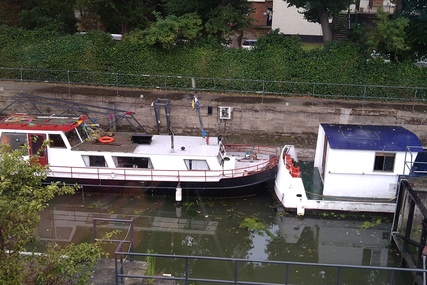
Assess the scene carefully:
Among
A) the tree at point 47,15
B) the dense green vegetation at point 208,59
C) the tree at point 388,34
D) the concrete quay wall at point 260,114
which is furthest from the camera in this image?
the tree at point 47,15

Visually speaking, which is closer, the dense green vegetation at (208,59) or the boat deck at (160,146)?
the boat deck at (160,146)

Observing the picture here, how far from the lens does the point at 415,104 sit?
21734 millimetres

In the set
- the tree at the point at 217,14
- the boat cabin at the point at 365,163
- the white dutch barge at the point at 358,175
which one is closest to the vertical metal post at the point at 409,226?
the white dutch barge at the point at 358,175

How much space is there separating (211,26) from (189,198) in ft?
30.9

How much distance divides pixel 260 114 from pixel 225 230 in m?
6.63

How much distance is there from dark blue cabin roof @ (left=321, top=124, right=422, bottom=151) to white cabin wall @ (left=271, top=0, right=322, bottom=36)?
63.5 feet

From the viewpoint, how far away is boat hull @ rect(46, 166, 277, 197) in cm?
1681

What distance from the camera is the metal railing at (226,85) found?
72.4ft

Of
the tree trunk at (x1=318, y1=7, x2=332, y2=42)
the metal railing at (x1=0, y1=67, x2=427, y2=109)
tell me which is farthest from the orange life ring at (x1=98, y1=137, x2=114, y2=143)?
the tree trunk at (x1=318, y1=7, x2=332, y2=42)

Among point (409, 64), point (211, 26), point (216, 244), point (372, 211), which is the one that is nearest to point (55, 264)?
point (216, 244)

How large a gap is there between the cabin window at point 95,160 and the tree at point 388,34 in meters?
12.3

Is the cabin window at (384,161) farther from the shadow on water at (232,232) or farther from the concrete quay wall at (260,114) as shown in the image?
the concrete quay wall at (260,114)

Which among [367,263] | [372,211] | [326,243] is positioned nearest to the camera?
[367,263]

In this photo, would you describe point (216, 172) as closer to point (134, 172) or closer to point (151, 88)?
point (134, 172)
